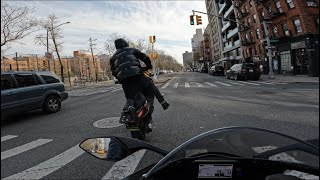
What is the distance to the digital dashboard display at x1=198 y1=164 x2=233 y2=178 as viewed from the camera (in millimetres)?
903

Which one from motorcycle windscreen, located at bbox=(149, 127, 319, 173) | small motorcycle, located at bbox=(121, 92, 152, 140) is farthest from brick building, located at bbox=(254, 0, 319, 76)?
small motorcycle, located at bbox=(121, 92, 152, 140)

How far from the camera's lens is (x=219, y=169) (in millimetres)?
911

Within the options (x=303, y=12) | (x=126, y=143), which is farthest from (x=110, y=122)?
(x=303, y=12)

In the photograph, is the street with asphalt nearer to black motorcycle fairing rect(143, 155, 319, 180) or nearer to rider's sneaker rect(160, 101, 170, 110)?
rider's sneaker rect(160, 101, 170, 110)

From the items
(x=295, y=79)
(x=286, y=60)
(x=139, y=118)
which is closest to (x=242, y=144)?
(x=295, y=79)

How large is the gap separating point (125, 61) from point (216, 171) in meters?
0.94

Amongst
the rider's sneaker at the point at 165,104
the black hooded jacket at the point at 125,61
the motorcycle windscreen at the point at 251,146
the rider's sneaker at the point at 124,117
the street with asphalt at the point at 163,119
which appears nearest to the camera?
the motorcycle windscreen at the point at 251,146

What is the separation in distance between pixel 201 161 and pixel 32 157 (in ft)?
10.2

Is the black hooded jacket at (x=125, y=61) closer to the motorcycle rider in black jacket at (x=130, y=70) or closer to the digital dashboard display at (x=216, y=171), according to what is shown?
the motorcycle rider in black jacket at (x=130, y=70)

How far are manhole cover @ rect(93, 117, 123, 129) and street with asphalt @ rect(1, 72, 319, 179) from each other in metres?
0.02

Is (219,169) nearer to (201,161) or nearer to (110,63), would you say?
(201,161)

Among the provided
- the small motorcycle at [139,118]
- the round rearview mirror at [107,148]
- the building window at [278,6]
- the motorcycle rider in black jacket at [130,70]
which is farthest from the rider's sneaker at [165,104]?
the building window at [278,6]

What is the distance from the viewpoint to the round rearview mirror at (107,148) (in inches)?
44.8

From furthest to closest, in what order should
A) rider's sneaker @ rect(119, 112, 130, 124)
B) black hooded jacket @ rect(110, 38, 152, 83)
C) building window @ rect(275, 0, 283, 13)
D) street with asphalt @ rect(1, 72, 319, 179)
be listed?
1. rider's sneaker @ rect(119, 112, 130, 124)
2. black hooded jacket @ rect(110, 38, 152, 83)
3. street with asphalt @ rect(1, 72, 319, 179)
4. building window @ rect(275, 0, 283, 13)
